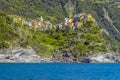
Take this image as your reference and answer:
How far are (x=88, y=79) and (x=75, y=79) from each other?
4061 mm

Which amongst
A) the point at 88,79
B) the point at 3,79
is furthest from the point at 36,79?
the point at 88,79

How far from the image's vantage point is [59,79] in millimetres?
97562

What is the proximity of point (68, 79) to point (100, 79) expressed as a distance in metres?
10.3

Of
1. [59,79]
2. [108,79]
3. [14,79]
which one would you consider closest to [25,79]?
[14,79]

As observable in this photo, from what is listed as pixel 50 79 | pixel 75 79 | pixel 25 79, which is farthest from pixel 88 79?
pixel 25 79

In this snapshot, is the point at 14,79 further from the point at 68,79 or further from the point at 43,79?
the point at 68,79

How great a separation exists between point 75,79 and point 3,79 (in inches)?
849

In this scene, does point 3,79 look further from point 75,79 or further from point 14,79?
point 75,79

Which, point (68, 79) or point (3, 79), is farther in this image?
point (68, 79)

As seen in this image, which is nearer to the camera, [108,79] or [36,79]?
[36,79]

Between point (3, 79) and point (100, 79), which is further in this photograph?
point (100, 79)

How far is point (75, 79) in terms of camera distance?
328 feet

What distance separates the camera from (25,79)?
92.4 metres

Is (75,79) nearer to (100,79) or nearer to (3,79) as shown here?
(100,79)
